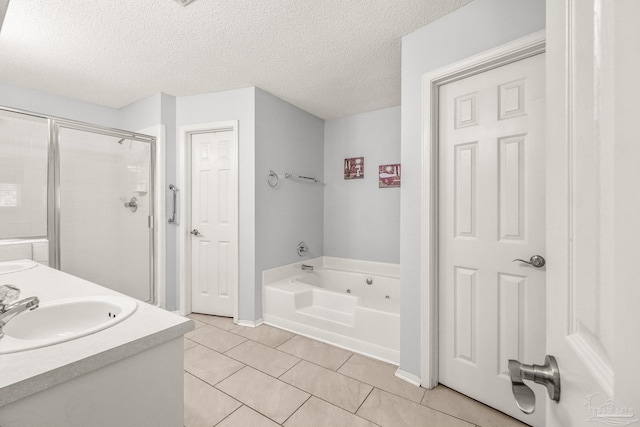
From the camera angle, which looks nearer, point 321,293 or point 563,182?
point 563,182

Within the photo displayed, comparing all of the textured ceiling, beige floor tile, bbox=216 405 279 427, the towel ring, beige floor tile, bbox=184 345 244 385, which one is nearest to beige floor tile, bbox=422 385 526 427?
beige floor tile, bbox=216 405 279 427

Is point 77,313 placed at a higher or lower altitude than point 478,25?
lower

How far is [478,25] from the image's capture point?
160 centimetres

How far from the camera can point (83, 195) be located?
266 cm

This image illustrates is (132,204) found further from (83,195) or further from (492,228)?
(492,228)

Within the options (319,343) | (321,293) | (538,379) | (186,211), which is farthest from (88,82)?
(538,379)

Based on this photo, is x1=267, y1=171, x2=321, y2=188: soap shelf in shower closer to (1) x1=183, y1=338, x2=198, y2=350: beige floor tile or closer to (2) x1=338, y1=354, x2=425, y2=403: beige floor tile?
(1) x1=183, y1=338, x2=198, y2=350: beige floor tile

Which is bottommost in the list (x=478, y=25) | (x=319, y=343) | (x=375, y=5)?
(x=319, y=343)

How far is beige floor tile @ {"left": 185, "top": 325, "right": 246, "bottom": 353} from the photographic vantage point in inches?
93.2

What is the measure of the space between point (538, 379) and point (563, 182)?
0.34 m

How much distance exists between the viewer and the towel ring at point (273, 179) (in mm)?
2943

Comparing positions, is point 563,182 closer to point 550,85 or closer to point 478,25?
point 550,85

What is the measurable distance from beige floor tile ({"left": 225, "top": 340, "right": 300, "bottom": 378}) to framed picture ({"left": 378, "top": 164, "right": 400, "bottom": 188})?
214cm

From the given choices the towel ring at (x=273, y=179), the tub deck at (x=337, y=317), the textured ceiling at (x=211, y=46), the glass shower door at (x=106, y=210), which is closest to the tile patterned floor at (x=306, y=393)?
the tub deck at (x=337, y=317)
